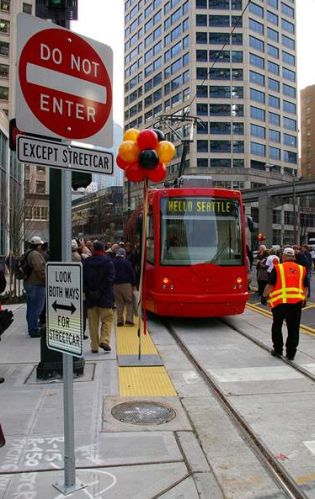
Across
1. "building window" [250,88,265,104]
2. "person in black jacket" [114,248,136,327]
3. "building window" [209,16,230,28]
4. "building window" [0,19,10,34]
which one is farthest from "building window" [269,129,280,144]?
"person in black jacket" [114,248,136,327]

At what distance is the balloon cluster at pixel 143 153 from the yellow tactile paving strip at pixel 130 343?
2939mm

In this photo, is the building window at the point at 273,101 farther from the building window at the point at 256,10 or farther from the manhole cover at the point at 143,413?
the manhole cover at the point at 143,413

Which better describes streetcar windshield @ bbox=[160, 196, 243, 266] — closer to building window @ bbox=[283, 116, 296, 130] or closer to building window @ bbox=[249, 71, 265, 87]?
building window @ bbox=[249, 71, 265, 87]

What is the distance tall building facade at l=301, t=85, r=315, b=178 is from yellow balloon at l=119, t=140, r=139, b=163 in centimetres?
14717

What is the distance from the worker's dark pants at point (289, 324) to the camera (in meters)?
8.31

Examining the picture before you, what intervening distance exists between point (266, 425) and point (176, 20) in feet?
334

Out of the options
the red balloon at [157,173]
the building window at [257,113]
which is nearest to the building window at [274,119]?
the building window at [257,113]

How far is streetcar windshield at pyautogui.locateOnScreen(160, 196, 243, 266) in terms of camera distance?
37.8 ft

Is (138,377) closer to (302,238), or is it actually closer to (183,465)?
(183,465)

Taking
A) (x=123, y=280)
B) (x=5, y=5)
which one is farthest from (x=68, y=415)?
(x=5, y=5)

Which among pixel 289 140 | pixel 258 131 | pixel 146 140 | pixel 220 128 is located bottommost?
pixel 146 140

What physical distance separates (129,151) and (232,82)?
89.2 metres

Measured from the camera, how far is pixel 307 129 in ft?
507

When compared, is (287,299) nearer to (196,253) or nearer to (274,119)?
(196,253)
